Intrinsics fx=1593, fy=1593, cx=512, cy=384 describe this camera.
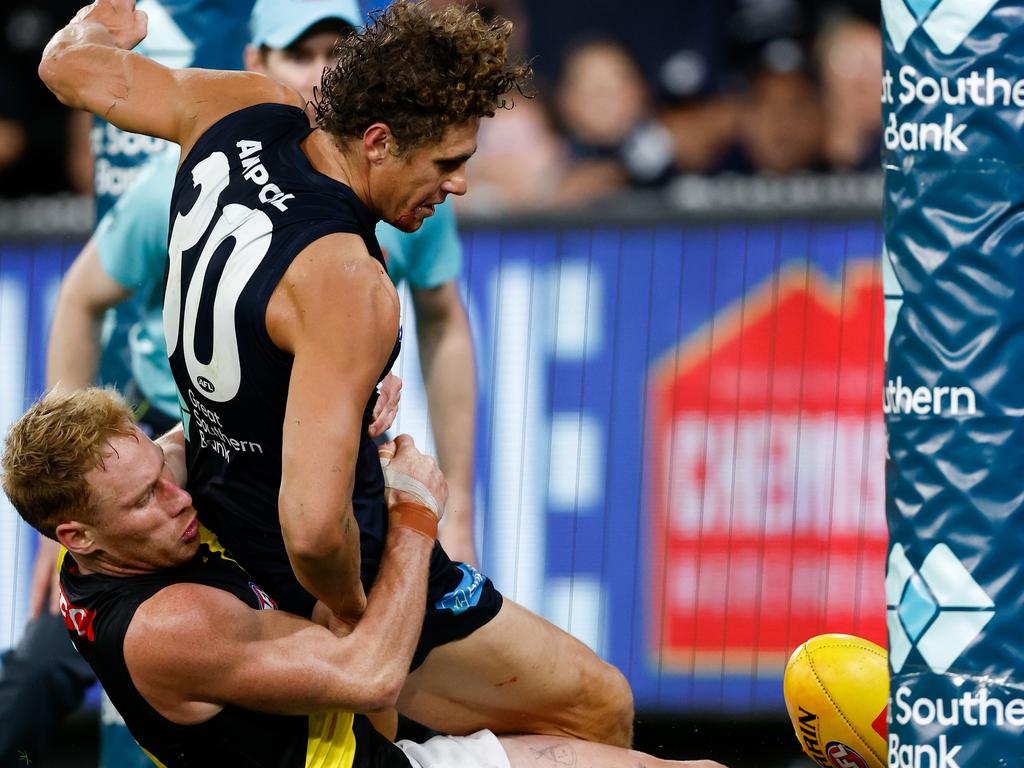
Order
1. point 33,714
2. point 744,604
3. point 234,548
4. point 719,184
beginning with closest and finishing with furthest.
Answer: point 234,548 < point 33,714 < point 744,604 < point 719,184

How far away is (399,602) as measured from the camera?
3.23 m

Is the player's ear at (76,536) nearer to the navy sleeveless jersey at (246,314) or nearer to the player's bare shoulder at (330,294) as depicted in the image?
the navy sleeveless jersey at (246,314)

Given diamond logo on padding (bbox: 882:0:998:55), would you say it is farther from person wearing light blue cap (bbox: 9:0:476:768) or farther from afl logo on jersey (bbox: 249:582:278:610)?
person wearing light blue cap (bbox: 9:0:476:768)

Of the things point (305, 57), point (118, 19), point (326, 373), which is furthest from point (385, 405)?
point (305, 57)

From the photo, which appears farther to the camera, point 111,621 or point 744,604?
point 744,604

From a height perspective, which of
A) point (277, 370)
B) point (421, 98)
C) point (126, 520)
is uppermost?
point (421, 98)

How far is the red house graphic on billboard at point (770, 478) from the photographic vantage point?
596 cm

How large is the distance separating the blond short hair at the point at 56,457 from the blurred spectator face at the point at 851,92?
4444mm

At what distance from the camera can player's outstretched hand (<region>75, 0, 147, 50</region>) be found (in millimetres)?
3559

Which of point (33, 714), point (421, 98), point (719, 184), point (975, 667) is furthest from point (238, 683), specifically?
point (719, 184)

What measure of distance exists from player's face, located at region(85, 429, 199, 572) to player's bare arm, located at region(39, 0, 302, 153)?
653 millimetres

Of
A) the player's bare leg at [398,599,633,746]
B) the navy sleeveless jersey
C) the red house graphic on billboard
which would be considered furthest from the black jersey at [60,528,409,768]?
the red house graphic on billboard

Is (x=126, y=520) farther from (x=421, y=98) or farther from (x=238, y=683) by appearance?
(x=421, y=98)

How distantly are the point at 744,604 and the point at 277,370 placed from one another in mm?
3387
